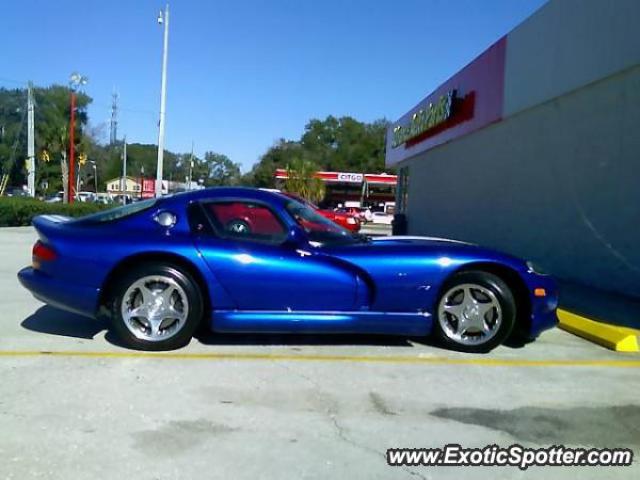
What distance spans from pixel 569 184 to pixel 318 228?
270 inches

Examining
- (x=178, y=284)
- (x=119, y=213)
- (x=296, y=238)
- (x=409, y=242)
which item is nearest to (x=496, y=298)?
(x=409, y=242)

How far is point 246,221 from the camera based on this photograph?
16.8 feet

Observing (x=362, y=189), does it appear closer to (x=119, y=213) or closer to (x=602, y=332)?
(x=602, y=332)

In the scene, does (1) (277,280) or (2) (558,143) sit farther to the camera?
(2) (558,143)

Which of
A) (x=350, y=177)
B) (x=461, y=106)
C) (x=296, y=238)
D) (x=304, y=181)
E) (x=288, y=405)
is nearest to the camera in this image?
(x=288, y=405)

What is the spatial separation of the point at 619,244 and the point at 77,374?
7.74 meters

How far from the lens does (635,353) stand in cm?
539

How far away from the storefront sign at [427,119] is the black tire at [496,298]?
42.6 feet

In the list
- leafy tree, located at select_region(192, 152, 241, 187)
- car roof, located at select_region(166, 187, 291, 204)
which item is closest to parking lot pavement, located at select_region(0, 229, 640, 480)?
car roof, located at select_region(166, 187, 291, 204)

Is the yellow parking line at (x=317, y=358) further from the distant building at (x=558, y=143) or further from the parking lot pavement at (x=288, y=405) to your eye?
the distant building at (x=558, y=143)

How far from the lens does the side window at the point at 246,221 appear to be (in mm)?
5008

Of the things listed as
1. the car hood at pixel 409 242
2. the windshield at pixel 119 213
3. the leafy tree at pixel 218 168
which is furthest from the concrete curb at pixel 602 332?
the leafy tree at pixel 218 168

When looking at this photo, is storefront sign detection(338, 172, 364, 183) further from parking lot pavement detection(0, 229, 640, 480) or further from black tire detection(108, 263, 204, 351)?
black tire detection(108, 263, 204, 351)

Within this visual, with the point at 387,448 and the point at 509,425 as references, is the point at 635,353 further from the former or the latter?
the point at 387,448
